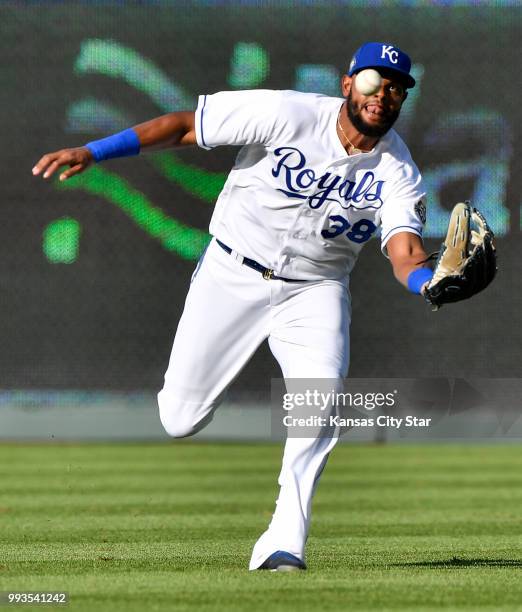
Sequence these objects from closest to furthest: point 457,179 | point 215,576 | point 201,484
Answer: point 215,576 < point 201,484 < point 457,179

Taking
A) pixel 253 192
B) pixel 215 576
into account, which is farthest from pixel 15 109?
pixel 215 576

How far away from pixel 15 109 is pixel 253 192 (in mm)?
7538

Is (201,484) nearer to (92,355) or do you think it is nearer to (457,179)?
(92,355)

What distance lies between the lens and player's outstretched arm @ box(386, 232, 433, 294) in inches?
158

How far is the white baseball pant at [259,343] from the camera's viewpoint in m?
4.20

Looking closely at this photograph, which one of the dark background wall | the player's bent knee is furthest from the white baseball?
the dark background wall

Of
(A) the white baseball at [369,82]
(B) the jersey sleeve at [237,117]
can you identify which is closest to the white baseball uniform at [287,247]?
(B) the jersey sleeve at [237,117]

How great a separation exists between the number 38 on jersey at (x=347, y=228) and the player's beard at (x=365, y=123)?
0.29 m

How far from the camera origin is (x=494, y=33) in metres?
11.7

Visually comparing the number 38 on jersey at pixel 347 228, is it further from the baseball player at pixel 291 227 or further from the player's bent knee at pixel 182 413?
the player's bent knee at pixel 182 413

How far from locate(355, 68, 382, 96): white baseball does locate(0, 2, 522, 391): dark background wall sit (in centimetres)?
711

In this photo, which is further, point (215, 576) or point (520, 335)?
point (520, 335)

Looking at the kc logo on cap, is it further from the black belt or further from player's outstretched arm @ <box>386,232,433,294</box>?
the black belt

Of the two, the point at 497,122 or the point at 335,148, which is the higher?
the point at 497,122
